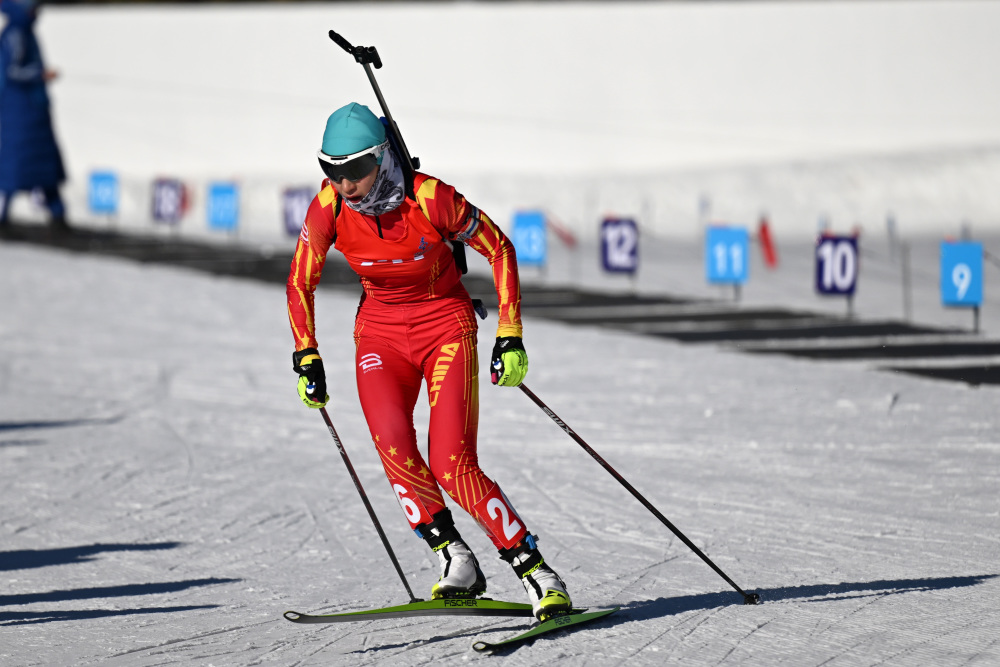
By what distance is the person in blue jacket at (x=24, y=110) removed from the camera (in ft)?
52.1

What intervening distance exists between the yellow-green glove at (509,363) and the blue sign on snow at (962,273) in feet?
26.2

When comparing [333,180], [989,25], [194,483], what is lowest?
[194,483]

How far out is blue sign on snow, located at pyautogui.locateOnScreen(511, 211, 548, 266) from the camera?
16.3m

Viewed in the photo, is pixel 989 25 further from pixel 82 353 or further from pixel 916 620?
pixel 916 620

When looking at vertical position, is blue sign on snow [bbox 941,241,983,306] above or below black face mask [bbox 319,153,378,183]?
below

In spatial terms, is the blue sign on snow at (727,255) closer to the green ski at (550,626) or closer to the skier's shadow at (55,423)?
the skier's shadow at (55,423)

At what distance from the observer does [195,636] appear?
16.7ft

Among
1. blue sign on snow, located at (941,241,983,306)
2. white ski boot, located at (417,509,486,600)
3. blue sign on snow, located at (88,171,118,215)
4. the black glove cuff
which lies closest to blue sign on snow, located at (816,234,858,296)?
blue sign on snow, located at (941,241,983,306)

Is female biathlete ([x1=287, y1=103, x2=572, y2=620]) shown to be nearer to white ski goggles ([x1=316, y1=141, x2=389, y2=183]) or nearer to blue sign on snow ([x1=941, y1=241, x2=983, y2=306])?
white ski goggles ([x1=316, y1=141, x2=389, y2=183])

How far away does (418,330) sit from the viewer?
5059mm

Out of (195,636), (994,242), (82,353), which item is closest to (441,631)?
(195,636)

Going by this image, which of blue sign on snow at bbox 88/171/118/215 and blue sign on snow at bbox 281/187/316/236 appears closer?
blue sign on snow at bbox 281/187/316/236

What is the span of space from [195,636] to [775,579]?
230 centimetres

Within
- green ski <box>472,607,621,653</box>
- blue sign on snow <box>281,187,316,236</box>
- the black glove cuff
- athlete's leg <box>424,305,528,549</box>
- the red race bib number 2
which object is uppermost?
blue sign on snow <box>281,187,316,236</box>
